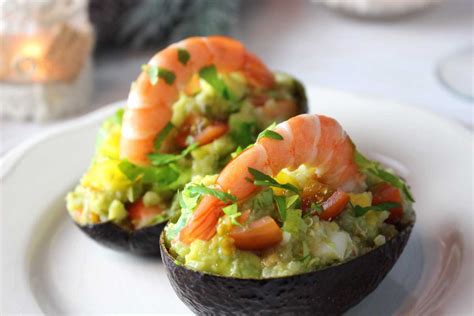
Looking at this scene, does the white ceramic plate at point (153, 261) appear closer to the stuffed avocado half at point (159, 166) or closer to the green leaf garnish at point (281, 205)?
the stuffed avocado half at point (159, 166)

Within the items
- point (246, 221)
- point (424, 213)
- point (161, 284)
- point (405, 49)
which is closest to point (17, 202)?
point (161, 284)

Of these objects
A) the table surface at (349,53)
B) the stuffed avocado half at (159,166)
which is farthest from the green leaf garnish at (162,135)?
the table surface at (349,53)

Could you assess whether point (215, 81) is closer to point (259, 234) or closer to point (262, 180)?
point (262, 180)

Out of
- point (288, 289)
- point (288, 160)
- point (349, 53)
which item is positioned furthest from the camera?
point (349, 53)

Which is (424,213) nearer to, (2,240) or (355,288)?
(355,288)


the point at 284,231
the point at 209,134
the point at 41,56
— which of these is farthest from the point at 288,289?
the point at 41,56

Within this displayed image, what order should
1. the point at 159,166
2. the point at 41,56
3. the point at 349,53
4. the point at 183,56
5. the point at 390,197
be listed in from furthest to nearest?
the point at 349,53
the point at 41,56
the point at 183,56
the point at 159,166
the point at 390,197

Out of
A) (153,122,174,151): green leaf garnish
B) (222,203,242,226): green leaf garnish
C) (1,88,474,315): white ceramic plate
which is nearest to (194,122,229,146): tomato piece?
(153,122,174,151): green leaf garnish
